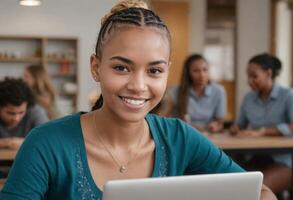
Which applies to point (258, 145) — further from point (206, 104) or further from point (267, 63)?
point (206, 104)

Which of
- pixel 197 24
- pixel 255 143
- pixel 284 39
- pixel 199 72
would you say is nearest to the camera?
pixel 255 143

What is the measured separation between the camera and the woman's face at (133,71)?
3.50ft

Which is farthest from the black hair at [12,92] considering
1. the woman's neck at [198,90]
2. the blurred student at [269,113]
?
the woman's neck at [198,90]

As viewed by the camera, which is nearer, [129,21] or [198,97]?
[129,21]

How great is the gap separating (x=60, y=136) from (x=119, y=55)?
9.2 inches

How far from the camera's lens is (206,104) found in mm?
3992

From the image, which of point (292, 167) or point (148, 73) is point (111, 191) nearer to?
point (148, 73)

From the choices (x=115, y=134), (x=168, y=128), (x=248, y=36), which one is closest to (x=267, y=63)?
(x=168, y=128)

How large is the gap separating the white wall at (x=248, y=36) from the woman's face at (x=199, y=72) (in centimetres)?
→ 371

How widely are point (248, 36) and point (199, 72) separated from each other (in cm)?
389

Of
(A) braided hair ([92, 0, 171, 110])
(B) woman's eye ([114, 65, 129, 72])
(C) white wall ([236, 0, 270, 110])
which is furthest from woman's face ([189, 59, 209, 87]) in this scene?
(C) white wall ([236, 0, 270, 110])

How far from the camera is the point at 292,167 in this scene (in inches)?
130

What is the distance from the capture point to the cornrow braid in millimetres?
1116

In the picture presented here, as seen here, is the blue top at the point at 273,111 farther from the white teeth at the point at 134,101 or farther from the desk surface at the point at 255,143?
the white teeth at the point at 134,101
